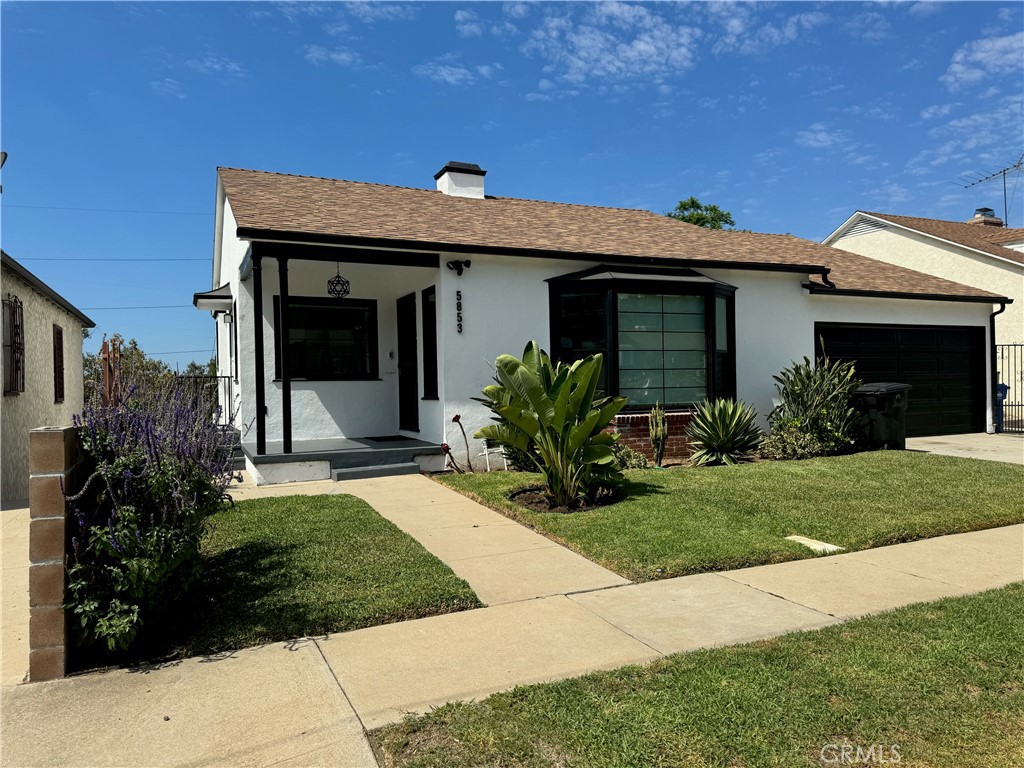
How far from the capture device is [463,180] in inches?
567

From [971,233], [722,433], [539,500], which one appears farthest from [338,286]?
[971,233]

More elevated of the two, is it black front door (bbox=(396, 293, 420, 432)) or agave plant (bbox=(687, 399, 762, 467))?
black front door (bbox=(396, 293, 420, 432))

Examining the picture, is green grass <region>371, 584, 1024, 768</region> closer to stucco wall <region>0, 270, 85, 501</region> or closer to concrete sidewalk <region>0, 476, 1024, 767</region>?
concrete sidewalk <region>0, 476, 1024, 767</region>

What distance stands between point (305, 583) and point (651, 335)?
8.18 m

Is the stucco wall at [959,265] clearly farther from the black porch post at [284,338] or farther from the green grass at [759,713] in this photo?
the black porch post at [284,338]

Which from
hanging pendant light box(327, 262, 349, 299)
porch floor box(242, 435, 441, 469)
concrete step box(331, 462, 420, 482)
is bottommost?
concrete step box(331, 462, 420, 482)

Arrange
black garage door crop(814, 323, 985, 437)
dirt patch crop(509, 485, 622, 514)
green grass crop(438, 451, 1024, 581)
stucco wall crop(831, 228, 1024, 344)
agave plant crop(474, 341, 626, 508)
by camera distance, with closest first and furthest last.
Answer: green grass crop(438, 451, 1024, 581)
agave plant crop(474, 341, 626, 508)
dirt patch crop(509, 485, 622, 514)
black garage door crop(814, 323, 985, 437)
stucco wall crop(831, 228, 1024, 344)

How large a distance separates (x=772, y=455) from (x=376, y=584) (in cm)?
834

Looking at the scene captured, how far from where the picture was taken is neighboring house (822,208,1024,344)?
779 inches

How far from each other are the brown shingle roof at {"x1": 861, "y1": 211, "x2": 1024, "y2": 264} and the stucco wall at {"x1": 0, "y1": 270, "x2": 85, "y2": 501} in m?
24.4

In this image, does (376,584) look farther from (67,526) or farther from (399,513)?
(399,513)

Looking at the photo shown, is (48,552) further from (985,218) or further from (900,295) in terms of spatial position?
(985,218)

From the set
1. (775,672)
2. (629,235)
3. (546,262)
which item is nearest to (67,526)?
(775,672)

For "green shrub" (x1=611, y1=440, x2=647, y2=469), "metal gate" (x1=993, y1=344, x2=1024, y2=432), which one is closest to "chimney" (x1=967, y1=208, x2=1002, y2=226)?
"metal gate" (x1=993, y1=344, x2=1024, y2=432)
